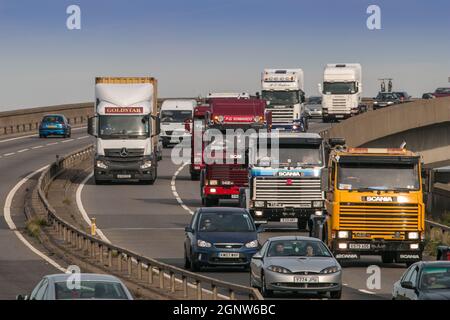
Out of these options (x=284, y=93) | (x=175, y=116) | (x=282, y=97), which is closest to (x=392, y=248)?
(x=175, y=116)

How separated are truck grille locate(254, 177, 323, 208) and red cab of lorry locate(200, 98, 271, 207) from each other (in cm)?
787

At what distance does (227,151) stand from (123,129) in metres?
11.3

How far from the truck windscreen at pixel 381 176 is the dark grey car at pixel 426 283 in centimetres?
1067

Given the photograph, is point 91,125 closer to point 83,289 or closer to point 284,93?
point 284,93

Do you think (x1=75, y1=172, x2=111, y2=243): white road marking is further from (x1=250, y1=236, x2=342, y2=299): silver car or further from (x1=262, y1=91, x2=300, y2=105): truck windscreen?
(x1=262, y1=91, x2=300, y2=105): truck windscreen

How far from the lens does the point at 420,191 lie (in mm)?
37156

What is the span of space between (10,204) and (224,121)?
9.26 meters

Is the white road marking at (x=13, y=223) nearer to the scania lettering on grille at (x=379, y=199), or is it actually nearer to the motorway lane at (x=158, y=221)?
the motorway lane at (x=158, y=221)

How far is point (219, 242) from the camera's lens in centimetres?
3625

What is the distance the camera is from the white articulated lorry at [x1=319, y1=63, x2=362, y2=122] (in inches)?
4063

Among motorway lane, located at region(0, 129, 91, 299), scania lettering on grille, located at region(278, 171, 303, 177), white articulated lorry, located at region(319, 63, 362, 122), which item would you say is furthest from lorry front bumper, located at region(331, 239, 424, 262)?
white articulated lorry, located at region(319, 63, 362, 122)

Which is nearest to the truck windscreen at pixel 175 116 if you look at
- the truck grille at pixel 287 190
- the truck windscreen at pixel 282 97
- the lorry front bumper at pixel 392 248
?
the truck windscreen at pixel 282 97
